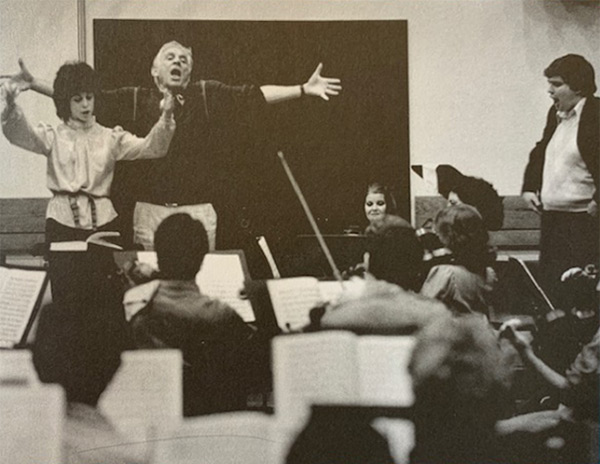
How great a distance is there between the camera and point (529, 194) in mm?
1915

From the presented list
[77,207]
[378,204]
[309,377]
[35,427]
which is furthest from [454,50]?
[35,427]

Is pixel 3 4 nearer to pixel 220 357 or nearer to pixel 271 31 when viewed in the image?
pixel 271 31

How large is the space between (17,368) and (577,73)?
1.60 m

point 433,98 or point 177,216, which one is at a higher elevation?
point 433,98

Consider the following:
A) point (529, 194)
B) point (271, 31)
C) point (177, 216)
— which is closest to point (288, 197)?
point (177, 216)

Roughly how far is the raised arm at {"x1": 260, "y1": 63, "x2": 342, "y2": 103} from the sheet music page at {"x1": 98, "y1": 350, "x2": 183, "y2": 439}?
729 millimetres

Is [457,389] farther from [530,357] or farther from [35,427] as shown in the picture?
[35,427]

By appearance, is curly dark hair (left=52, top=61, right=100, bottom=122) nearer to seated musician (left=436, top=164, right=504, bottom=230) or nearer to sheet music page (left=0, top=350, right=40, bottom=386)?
sheet music page (left=0, top=350, right=40, bottom=386)

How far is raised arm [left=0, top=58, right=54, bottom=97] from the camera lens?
1.87 m

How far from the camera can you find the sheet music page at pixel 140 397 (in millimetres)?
1831

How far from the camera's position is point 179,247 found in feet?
6.12

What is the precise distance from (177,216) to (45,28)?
58cm

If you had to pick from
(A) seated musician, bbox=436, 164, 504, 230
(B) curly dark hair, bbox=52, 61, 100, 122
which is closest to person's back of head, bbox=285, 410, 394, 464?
(A) seated musician, bbox=436, 164, 504, 230

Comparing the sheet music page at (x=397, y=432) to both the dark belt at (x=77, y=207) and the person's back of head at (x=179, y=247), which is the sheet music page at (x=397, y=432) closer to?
the person's back of head at (x=179, y=247)
